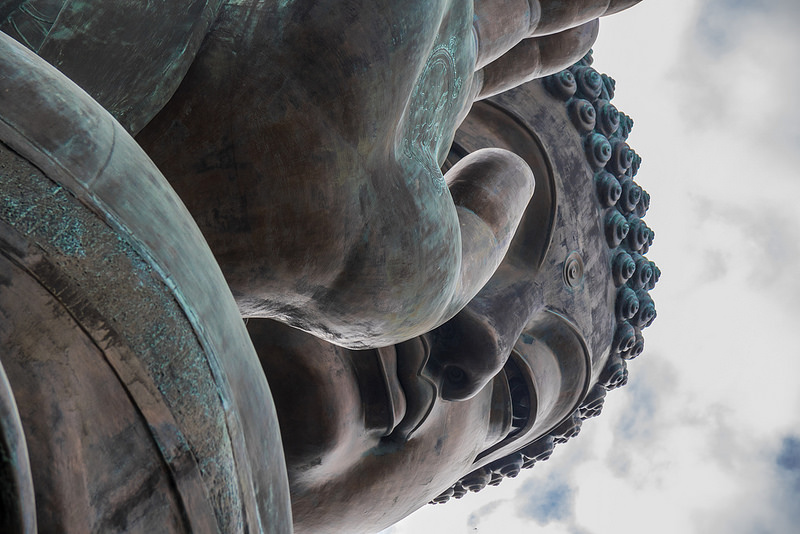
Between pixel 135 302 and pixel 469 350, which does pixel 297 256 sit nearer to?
pixel 135 302

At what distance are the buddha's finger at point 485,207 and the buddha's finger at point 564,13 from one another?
53 cm

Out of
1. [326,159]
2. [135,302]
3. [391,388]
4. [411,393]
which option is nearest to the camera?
[135,302]

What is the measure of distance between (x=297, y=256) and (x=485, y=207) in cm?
110

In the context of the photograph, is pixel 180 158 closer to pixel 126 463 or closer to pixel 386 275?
pixel 386 275

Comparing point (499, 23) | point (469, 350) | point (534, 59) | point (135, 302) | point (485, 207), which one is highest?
point (534, 59)

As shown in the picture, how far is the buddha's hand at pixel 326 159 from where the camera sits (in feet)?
7.09

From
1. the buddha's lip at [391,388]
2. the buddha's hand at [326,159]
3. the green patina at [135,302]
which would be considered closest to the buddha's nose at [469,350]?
the buddha's lip at [391,388]

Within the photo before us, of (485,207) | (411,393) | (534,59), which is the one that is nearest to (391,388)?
(411,393)

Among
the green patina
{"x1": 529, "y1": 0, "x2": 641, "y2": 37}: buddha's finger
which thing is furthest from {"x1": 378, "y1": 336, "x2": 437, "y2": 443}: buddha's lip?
the green patina

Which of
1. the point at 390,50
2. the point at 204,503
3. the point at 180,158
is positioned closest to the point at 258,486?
the point at 204,503

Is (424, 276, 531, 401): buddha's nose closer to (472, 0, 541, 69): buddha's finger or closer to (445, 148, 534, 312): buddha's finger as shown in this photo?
(445, 148, 534, 312): buddha's finger

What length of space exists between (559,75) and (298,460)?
2.49 meters

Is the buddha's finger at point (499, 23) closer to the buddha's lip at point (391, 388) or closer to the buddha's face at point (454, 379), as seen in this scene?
the buddha's face at point (454, 379)

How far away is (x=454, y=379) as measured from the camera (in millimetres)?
3561
